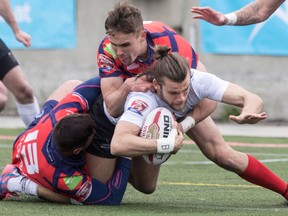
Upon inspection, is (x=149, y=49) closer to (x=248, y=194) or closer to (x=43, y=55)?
(x=248, y=194)

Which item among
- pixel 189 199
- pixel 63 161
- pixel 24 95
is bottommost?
pixel 24 95

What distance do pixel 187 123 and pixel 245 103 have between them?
21.0 inches

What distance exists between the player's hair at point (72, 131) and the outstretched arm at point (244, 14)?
124 centimetres

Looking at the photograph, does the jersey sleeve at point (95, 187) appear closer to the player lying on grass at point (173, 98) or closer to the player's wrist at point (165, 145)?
the player lying on grass at point (173, 98)

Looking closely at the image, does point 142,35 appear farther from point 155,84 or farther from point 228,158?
point 228,158

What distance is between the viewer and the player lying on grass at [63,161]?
6.25 m

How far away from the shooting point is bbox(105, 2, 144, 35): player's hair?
614 centimetres

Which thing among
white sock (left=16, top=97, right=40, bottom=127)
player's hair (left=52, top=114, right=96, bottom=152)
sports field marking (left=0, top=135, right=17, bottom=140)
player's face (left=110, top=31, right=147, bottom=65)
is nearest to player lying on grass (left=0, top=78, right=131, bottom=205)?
player's hair (left=52, top=114, right=96, bottom=152)

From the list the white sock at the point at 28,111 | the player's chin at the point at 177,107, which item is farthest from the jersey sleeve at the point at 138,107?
the white sock at the point at 28,111

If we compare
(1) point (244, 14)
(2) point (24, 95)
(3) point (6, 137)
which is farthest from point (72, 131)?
(3) point (6, 137)

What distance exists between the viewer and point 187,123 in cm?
627

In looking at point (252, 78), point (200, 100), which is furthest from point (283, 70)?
point (200, 100)

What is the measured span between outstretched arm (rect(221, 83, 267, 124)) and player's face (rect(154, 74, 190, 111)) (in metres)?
0.28

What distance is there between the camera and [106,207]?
6352mm
